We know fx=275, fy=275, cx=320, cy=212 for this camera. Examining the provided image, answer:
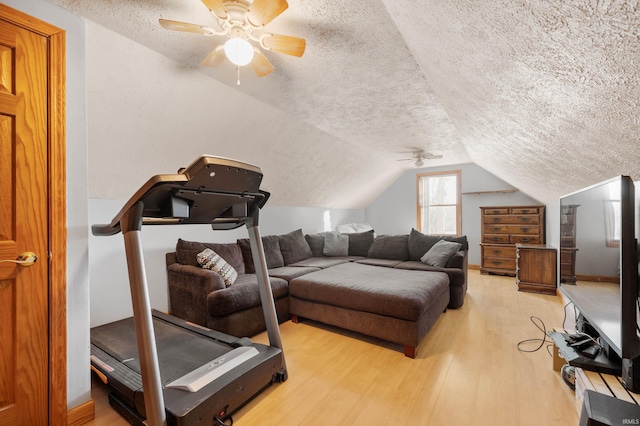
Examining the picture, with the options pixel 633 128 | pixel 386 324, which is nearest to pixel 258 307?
pixel 386 324

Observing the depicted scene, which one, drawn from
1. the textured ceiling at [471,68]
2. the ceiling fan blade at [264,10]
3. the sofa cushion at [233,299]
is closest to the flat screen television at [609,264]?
the textured ceiling at [471,68]

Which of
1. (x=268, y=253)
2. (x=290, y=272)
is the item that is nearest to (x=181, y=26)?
(x=290, y=272)

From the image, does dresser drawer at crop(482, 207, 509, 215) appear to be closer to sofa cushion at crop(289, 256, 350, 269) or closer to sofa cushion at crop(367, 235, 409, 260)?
sofa cushion at crop(367, 235, 409, 260)

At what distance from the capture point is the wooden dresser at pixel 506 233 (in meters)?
4.75

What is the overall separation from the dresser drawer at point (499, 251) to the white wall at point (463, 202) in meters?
0.67

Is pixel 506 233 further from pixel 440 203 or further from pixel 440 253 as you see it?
pixel 440 253

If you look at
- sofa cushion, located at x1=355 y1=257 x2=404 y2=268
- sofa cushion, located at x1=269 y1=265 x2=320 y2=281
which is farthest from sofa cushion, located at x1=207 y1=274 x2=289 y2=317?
sofa cushion, located at x1=355 y1=257 x2=404 y2=268

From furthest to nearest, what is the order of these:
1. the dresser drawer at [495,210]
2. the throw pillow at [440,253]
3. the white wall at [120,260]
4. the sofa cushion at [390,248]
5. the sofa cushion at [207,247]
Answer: the dresser drawer at [495,210] < the sofa cushion at [390,248] < the throw pillow at [440,253] < the sofa cushion at [207,247] < the white wall at [120,260]

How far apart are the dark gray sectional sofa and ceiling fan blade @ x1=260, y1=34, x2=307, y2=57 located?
1.98m

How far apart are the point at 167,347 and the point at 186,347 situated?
0.45 feet

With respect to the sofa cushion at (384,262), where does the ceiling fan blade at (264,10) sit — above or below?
above

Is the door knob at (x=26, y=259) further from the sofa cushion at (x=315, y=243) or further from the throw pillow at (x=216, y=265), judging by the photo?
the sofa cushion at (x=315, y=243)

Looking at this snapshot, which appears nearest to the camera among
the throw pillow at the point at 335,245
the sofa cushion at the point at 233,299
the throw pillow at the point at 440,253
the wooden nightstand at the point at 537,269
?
the sofa cushion at the point at 233,299

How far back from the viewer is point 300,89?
2643mm
